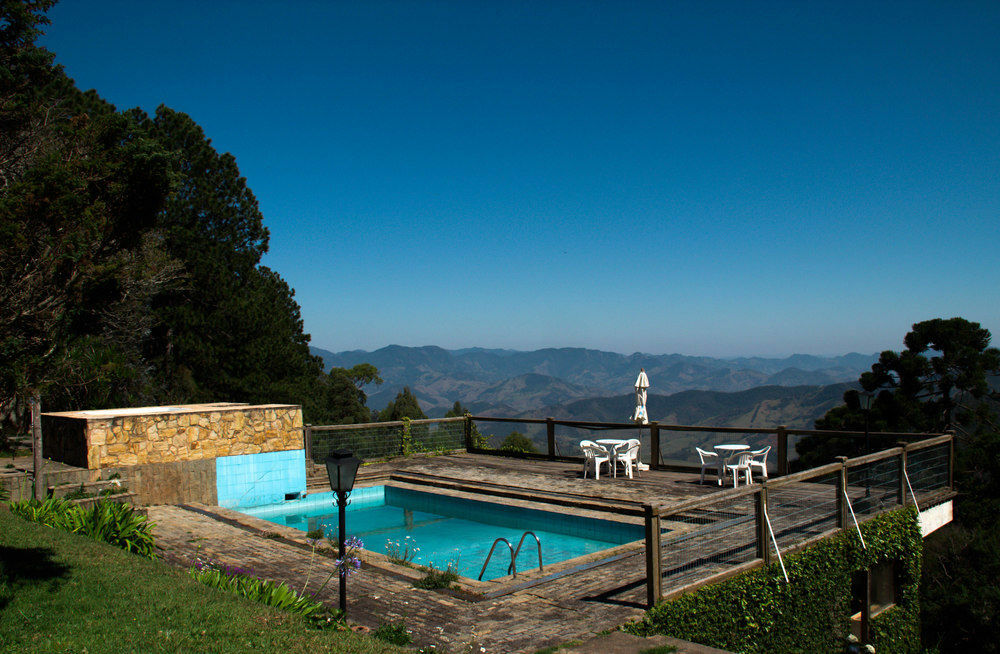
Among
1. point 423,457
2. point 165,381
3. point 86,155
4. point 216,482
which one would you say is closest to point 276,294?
point 165,381

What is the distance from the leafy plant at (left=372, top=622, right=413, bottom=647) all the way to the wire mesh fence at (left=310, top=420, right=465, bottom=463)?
945cm

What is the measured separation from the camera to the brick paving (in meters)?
5.65

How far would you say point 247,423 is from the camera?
1355 centimetres

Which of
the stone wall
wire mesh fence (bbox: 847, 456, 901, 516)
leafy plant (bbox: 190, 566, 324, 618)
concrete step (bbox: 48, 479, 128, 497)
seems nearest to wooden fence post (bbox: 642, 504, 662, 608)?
leafy plant (bbox: 190, 566, 324, 618)

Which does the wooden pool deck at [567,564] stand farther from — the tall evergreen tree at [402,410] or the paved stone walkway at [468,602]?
the tall evergreen tree at [402,410]

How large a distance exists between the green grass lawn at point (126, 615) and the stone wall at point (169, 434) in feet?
18.3

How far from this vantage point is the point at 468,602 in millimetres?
6484

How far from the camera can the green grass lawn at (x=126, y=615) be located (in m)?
4.52

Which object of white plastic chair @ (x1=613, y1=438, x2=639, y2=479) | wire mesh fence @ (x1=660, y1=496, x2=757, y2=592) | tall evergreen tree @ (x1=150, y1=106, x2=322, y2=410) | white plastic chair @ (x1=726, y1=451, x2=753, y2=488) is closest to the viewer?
wire mesh fence @ (x1=660, y1=496, x2=757, y2=592)

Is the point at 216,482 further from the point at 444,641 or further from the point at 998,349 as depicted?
the point at 998,349

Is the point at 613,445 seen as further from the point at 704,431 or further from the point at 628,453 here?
the point at 704,431

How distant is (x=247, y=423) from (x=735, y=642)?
33.7 feet

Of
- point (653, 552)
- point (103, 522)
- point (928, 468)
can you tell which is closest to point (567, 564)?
point (653, 552)

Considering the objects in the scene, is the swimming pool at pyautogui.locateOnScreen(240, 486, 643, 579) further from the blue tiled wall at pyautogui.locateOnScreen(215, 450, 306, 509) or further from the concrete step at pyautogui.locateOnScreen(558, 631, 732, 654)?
the concrete step at pyautogui.locateOnScreen(558, 631, 732, 654)
